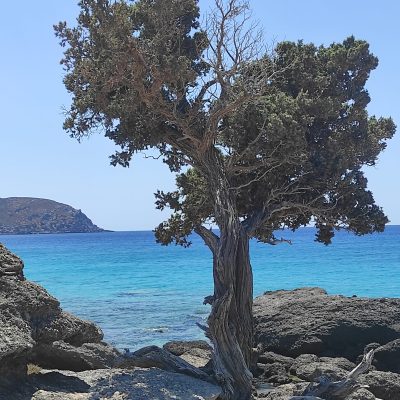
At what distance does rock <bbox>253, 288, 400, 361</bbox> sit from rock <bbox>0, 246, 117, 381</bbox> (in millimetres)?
8382

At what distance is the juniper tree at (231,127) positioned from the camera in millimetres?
13422

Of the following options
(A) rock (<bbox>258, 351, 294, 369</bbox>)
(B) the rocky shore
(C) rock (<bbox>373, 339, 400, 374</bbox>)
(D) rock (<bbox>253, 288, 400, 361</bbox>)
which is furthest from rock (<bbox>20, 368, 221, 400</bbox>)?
(D) rock (<bbox>253, 288, 400, 361</bbox>)

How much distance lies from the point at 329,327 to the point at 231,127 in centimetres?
698

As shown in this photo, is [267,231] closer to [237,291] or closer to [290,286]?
[237,291]

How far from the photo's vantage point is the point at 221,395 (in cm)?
1243

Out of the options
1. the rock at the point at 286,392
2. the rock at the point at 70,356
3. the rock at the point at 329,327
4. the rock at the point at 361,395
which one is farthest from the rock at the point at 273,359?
the rock at the point at 70,356

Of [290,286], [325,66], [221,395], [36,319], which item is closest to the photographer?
[36,319]

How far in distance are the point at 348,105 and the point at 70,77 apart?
7253 millimetres

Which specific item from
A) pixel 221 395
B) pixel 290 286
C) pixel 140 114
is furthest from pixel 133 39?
pixel 290 286

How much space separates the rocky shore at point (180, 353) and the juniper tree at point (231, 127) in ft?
5.20

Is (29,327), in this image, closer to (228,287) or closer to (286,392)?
(228,287)

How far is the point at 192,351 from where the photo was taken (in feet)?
61.1

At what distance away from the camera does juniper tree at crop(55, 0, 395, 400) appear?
13.4 meters

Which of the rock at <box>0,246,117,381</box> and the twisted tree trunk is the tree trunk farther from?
the rock at <box>0,246,117,381</box>
